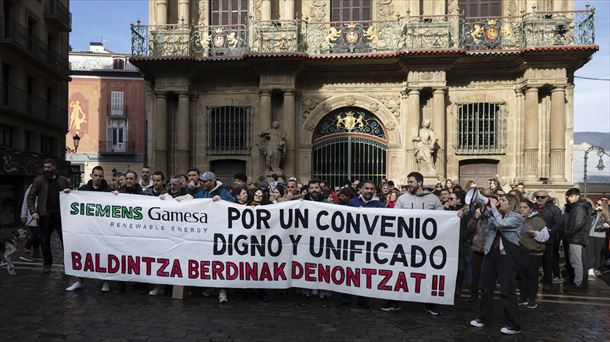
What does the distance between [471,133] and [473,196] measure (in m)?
13.2

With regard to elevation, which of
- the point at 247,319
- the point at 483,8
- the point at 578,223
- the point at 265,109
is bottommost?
the point at 247,319

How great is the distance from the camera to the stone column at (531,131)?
1886 cm

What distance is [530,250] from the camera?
25.3ft

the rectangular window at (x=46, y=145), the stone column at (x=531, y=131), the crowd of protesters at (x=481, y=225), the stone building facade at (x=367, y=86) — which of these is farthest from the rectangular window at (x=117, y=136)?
the stone column at (x=531, y=131)

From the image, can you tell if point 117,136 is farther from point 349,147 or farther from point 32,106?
point 349,147

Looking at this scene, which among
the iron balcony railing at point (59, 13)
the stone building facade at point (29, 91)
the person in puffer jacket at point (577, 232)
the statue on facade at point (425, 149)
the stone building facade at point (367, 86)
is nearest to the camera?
the person in puffer jacket at point (577, 232)

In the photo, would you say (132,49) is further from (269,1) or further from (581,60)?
(581,60)

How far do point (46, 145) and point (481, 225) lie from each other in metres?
29.1

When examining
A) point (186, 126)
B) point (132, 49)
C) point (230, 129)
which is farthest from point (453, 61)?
point (132, 49)

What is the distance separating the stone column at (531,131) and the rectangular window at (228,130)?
1151 centimetres

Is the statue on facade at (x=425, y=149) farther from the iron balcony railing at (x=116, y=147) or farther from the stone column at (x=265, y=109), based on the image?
the iron balcony railing at (x=116, y=147)

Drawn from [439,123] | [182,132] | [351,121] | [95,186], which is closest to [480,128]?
[439,123]

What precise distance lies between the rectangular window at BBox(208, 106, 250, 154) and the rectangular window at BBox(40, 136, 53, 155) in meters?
13.4

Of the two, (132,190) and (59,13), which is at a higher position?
(59,13)
